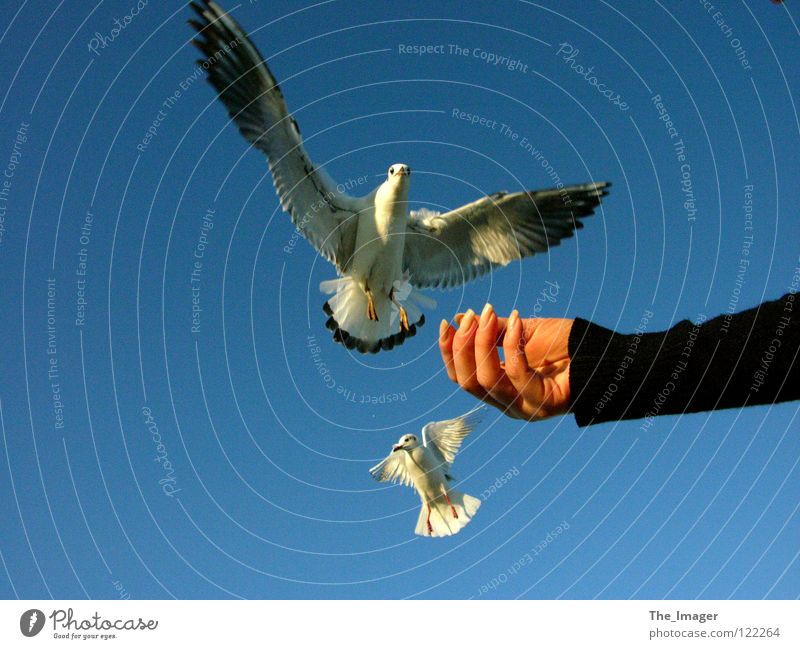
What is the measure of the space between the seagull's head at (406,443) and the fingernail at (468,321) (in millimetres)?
7679

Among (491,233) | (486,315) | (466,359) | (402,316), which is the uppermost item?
(491,233)

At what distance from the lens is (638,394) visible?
2.68 meters

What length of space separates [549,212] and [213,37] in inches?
165

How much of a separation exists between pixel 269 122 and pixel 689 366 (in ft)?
20.1

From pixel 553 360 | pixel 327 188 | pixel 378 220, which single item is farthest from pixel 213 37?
pixel 553 360

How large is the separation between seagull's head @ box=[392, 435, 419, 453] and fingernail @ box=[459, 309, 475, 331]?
7679 millimetres

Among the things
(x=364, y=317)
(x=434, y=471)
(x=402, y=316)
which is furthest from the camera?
(x=434, y=471)

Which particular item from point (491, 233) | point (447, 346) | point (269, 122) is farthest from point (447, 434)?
point (447, 346)

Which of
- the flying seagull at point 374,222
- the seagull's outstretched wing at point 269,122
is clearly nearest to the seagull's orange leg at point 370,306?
the flying seagull at point 374,222

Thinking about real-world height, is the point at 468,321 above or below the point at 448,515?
below

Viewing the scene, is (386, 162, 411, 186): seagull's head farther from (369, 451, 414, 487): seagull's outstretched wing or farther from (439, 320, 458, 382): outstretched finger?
(439, 320, 458, 382): outstretched finger

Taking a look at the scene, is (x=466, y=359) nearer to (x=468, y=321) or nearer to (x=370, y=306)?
(x=468, y=321)

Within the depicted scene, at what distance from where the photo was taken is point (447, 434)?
1005cm

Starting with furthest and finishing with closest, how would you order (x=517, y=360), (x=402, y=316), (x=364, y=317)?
(x=364, y=317), (x=402, y=316), (x=517, y=360)
